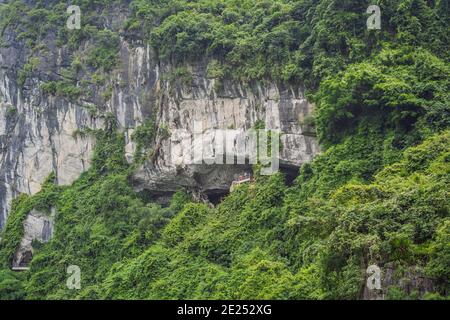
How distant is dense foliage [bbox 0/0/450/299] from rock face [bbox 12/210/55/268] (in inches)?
14.1

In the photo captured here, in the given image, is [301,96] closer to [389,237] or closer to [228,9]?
[228,9]

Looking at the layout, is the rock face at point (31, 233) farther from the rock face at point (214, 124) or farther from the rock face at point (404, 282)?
the rock face at point (404, 282)

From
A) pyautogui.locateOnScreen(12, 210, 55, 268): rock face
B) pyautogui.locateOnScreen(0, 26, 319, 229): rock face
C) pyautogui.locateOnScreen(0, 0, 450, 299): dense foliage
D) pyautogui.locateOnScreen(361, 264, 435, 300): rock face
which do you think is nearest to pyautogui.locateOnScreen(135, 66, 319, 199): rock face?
pyautogui.locateOnScreen(0, 26, 319, 229): rock face

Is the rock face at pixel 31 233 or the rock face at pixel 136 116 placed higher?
the rock face at pixel 136 116

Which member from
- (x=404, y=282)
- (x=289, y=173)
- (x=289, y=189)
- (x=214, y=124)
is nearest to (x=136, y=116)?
(x=214, y=124)

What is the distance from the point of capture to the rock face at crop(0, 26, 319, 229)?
86.3 feet

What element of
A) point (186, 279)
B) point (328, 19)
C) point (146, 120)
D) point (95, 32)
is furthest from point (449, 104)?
point (95, 32)

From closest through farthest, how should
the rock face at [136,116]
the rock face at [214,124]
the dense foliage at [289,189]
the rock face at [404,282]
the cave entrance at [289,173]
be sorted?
the rock face at [404,282]
the dense foliage at [289,189]
the rock face at [214,124]
the cave entrance at [289,173]
the rock face at [136,116]

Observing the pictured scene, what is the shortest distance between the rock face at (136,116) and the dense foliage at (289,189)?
18.4 inches

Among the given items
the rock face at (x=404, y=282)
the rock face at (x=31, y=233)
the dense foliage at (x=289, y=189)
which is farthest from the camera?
the rock face at (x=31, y=233)

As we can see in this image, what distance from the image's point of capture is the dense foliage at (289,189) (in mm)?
18562

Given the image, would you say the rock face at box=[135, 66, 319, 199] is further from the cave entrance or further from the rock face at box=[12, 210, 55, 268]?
the rock face at box=[12, 210, 55, 268]

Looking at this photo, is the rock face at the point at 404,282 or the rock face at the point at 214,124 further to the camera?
the rock face at the point at 214,124

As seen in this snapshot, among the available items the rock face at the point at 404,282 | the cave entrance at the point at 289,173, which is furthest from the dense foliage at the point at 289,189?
the cave entrance at the point at 289,173
